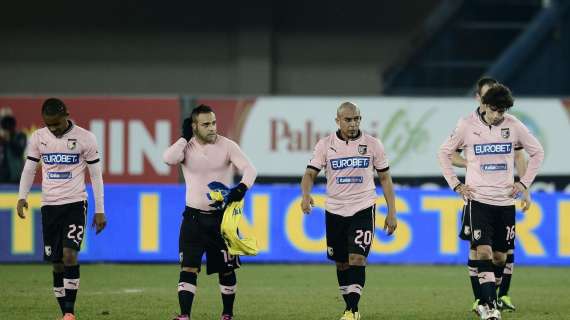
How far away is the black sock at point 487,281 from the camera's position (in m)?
11.2

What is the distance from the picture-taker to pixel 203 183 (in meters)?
11.0

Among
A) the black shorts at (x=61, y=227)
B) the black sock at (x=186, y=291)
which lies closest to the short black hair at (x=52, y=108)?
the black shorts at (x=61, y=227)

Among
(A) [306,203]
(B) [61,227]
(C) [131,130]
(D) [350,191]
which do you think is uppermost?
(C) [131,130]

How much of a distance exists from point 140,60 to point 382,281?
12.7 m

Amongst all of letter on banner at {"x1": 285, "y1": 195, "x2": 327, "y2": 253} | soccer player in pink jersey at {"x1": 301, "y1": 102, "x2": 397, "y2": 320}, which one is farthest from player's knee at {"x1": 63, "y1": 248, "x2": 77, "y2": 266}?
letter on banner at {"x1": 285, "y1": 195, "x2": 327, "y2": 253}

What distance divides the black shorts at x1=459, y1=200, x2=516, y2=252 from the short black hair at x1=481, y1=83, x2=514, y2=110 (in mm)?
948

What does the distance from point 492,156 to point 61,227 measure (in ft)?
13.2

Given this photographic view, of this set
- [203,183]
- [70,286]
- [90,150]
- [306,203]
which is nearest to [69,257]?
[70,286]

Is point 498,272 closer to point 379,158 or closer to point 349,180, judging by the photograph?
point 379,158

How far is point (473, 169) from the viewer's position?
38.4 feet

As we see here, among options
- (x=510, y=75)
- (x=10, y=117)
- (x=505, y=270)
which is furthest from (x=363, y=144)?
(x=510, y=75)

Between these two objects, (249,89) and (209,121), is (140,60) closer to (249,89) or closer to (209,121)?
(249,89)

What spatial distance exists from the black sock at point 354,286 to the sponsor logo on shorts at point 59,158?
273 centimetres

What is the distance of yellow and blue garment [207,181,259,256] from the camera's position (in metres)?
10.8
